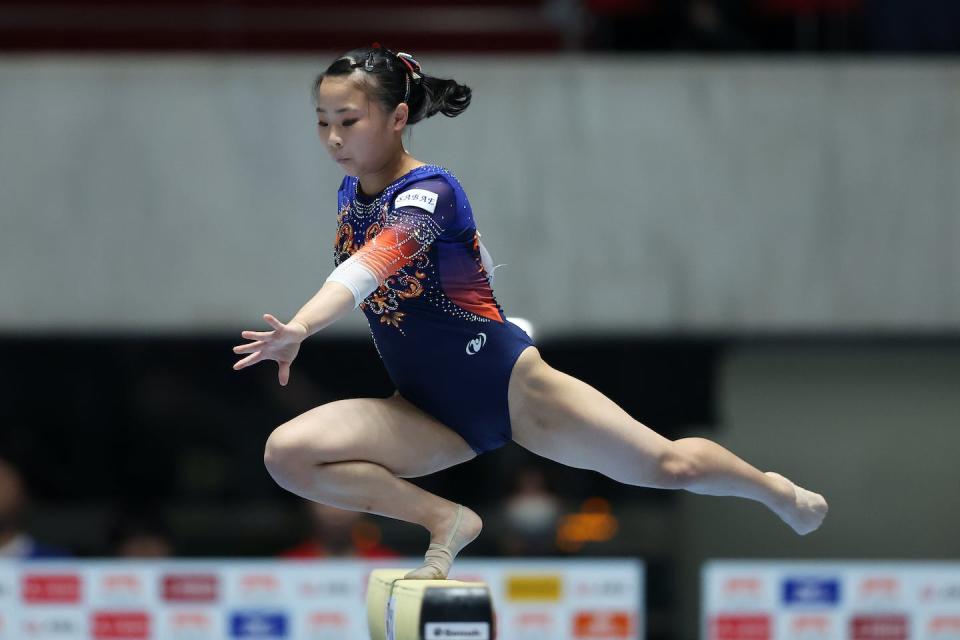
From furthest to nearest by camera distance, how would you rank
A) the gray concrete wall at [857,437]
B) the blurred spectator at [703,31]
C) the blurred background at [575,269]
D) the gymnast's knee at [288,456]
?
the gray concrete wall at [857,437] → the blurred spectator at [703,31] → the blurred background at [575,269] → the gymnast's knee at [288,456]

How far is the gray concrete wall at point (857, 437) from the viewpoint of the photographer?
806 centimetres

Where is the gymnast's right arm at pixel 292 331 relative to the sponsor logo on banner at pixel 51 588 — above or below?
above

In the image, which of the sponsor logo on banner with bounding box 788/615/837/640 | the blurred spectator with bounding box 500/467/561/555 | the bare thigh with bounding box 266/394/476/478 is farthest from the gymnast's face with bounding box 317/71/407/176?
the sponsor logo on banner with bounding box 788/615/837/640

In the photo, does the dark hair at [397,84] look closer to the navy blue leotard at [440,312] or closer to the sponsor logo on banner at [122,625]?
the navy blue leotard at [440,312]

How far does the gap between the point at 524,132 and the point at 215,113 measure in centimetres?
176

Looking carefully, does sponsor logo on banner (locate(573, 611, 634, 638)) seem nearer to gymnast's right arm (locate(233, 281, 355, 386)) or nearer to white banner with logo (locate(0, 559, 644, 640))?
white banner with logo (locate(0, 559, 644, 640))

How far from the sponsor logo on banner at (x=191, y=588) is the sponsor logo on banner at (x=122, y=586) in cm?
14

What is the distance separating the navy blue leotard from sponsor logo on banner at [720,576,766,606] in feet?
11.3

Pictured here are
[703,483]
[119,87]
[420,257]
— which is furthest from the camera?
[119,87]

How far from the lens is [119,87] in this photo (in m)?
7.77

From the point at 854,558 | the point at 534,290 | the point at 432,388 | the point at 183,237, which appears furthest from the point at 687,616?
the point at 432,388

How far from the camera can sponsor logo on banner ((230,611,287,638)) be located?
7.16 metres

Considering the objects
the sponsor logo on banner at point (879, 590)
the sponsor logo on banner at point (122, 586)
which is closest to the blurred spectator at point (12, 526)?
the sponsor logo on banner at point (122, 586)

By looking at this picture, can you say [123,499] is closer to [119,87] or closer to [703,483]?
[119,87]
